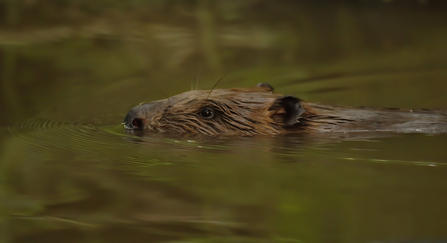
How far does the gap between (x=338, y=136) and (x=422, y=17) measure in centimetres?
260

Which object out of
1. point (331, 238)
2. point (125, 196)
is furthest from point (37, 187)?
point (331, 238)

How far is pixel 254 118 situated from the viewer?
2.74 m

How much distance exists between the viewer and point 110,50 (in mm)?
4145

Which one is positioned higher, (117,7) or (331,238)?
(117,7)

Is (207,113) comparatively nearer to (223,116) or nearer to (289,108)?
(223,116)

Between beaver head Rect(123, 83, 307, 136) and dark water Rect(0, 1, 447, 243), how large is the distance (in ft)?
0.54

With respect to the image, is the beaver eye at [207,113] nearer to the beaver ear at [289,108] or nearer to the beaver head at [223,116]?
the beaver head at [223,116]

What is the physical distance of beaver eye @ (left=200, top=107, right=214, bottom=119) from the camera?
2.75 metres

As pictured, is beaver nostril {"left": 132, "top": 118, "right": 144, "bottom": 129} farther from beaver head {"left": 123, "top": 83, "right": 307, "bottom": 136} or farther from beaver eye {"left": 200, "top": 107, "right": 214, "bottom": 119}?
beaver eye {"left": 200, "top": 107, "right": 214, "bottom": 119}

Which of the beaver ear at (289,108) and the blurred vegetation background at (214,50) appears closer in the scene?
the beaver ear at (289,108)

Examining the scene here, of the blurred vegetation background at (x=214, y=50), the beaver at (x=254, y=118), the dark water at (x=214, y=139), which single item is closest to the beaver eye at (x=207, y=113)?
the beaver at (x=254, y=118)

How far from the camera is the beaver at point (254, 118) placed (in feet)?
8.93

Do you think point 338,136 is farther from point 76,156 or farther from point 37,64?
point 37,64

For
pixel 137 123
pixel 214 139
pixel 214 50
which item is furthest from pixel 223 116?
pixel 214 50
